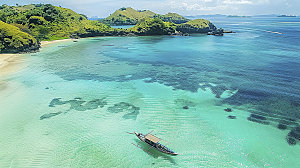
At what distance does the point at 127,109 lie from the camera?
38.1 meters

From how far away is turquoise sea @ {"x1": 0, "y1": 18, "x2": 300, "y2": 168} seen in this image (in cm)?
2566

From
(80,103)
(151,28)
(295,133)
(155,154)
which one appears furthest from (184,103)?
(151,28)

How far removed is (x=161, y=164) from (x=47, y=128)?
22.0 metres

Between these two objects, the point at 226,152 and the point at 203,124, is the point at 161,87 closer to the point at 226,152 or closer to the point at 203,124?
Answer: the point at 203,124

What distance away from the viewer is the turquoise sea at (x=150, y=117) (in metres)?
25.7

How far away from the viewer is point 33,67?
68.6 m

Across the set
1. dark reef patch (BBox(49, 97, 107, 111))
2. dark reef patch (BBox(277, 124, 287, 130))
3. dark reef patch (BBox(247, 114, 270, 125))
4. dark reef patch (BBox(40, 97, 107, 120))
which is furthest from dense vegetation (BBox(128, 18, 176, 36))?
dark reef patch (BBox(277, 124, 287, 130))

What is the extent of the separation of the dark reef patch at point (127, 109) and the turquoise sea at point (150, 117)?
0.67 ft

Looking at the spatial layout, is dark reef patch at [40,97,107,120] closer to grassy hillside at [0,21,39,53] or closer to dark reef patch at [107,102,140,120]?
dark reef patch at [107,102,140,120]

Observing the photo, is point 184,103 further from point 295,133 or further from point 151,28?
point 151,28

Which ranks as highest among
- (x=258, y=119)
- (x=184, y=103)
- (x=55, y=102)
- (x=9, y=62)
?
(x=9, y=62)

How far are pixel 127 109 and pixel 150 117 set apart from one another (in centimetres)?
593

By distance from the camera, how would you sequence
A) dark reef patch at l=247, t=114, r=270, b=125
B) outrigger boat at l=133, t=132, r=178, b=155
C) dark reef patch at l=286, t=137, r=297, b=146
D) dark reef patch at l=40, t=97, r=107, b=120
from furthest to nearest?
1. dark reef patch at l=40, t=97, r=107, b=120
2. dark reef patch at l=247, t=114, r=270, b=125
3. dark reef patch at l=286, t=137, r=297, b=146
4. outrigger boat at l=133, t=132, r=178, b=155

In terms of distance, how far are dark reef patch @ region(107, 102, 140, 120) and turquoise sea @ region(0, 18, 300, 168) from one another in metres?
0.20
